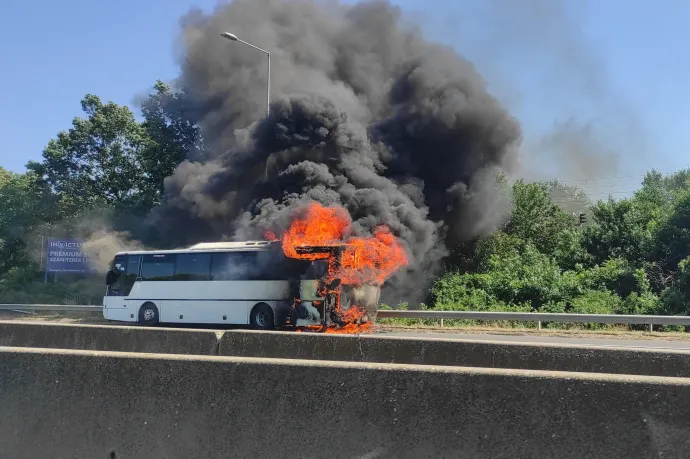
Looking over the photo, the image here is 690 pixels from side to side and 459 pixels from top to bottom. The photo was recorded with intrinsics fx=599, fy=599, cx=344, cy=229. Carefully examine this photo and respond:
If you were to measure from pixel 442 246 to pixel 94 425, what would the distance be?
25.0 m

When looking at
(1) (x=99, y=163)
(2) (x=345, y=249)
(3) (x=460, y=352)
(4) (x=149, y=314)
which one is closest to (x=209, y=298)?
(4) (x=149, y=314)

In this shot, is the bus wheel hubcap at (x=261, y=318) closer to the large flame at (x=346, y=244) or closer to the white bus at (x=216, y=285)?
the white bus at (x=216, y=285)

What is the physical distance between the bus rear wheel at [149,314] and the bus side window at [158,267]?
33.9 inches

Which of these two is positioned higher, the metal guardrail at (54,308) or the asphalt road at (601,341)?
the asphalt road at (601,341)

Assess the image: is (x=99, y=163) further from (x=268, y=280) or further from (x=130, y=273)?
(x=268, y=280)

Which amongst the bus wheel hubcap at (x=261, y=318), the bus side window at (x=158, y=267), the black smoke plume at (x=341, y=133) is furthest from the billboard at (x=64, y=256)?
the bus wheel hubcap at (x=261, y=318)

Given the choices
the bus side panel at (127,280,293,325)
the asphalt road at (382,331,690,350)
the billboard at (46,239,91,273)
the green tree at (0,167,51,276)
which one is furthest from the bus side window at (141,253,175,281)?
the green tree at (0,167,51,276)


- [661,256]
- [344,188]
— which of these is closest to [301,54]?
[344,188]

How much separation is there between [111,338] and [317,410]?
5.51 m

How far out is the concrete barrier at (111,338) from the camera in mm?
7395

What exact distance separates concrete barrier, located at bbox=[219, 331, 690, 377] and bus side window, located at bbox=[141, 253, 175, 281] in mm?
11522

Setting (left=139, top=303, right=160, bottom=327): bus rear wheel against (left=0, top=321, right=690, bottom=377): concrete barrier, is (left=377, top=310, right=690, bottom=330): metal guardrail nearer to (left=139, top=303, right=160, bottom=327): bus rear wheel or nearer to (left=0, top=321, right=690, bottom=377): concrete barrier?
(left=139, top=303, right=160, bottom=327): bus rear wheel

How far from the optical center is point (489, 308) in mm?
21797

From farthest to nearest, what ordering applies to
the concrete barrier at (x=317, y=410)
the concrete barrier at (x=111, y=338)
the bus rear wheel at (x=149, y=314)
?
the bus rear wheel at (x=149, y=314) < the concrete barrier at (x=111, y=338) < the concrete barrier at (x=317, y=410)
